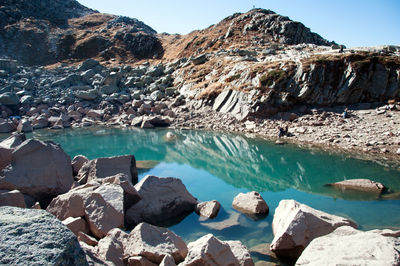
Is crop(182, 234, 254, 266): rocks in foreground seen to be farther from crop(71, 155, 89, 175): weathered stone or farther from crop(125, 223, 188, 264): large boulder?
crop(71, 155, 89, 175): weathered stone

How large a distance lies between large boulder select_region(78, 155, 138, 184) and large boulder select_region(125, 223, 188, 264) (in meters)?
5.89

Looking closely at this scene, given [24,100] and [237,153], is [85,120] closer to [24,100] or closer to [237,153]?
[24,100]

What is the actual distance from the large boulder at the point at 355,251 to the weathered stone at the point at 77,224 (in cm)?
579

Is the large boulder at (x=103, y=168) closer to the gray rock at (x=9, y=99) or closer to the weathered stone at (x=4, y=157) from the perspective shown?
the weathered stone at (x=4, y=157)

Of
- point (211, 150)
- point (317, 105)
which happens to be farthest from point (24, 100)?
point (317, 105)

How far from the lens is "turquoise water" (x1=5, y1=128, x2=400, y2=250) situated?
32.2 ft

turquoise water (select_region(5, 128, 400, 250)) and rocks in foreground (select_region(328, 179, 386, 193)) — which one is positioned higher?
rocks in foreground (select_region(328, 179, 386, 193))

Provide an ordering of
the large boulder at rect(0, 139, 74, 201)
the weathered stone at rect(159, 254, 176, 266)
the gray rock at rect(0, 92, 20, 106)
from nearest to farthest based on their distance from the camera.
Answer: the weathered stone at rect(159, 254, 176, 266) → the large boulder at rect(0, 139, 74, 201) → the gray rock at rect(0, 92, 20, 106)

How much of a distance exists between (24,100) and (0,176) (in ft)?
108

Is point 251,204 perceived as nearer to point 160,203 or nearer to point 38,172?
point 160,203

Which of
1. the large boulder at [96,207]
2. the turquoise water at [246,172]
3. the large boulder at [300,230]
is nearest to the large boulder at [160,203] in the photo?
the turquoise water at [246,172]

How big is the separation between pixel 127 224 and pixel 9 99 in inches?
1412

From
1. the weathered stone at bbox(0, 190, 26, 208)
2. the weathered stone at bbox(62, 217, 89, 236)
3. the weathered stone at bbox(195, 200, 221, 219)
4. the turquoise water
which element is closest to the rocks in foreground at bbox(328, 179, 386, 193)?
the turquoise water

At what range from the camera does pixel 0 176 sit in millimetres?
9539
